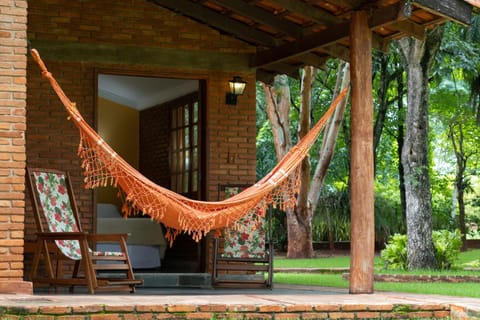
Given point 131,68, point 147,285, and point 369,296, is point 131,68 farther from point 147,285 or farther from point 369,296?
point 369,296

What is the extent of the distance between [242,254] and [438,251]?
4.28m

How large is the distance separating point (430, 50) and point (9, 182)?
756cm

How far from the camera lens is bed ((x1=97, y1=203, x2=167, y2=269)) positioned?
10.1 m

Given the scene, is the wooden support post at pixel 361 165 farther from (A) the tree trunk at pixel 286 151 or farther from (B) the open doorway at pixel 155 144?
(A) the tree trunk at pixel 286 151

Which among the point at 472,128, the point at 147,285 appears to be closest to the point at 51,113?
the point at 147,285

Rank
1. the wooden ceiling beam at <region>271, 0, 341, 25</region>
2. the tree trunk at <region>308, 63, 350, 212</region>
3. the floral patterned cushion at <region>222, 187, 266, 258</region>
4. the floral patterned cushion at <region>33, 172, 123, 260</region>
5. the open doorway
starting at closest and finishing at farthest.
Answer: the floral patterned cushion at <region>33, 172, 123, 260</region>
the wooden ceiling beam at <region>271, 0, 341, 25</region>
the floral patterned cushion at <region>222, 187, 266, 258</region>
the open doorway
the tree trunk at <region>308, 63, 350, 212</region>

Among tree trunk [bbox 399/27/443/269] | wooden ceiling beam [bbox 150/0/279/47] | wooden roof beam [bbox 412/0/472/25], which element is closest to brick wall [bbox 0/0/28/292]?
wooden ceiling beam [bbox 150/0/279/47]

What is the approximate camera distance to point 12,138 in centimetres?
588

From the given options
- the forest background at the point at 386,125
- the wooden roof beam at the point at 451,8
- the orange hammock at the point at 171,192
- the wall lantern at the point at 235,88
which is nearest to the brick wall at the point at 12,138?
the orange hammock at the point at 171,192

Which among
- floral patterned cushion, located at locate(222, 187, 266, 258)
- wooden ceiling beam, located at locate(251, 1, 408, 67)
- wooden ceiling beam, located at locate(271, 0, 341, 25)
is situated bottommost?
floral patterned cushion, located at locate(222, 187, 266, 258)

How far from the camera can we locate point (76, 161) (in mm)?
8523

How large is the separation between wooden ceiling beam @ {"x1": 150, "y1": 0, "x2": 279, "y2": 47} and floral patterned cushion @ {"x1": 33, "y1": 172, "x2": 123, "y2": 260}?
208 centimetres

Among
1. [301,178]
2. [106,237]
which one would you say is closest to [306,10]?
[106,237]

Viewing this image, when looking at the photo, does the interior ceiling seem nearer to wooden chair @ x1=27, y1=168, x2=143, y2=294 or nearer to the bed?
wooden chair @ x1=27, y1=168, x2=143, y2=294
